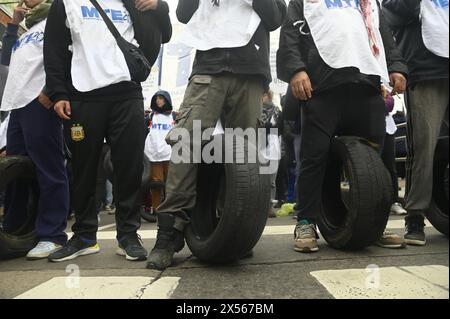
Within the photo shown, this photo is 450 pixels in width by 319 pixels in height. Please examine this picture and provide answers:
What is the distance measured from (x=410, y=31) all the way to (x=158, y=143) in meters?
3.01

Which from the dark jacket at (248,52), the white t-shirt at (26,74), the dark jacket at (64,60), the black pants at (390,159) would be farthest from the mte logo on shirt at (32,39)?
the black pants at (390,159)

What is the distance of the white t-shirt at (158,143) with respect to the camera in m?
4.40

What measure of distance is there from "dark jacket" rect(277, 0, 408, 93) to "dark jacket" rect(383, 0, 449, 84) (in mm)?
42

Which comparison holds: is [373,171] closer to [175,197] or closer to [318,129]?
[318,129]

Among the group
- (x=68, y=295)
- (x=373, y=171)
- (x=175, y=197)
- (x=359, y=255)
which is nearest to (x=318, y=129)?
(x=373, y=171)

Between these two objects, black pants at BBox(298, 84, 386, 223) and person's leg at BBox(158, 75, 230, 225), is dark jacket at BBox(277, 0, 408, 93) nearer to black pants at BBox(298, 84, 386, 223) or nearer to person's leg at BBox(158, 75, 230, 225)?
black pants at BBox(298, 84, 386, 223)

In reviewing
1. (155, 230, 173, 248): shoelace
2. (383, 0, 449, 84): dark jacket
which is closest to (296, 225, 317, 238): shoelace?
(155, 230, 173, 248): shoelace

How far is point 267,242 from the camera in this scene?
228 centimetres

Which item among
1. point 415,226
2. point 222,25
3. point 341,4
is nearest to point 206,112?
point 222,25

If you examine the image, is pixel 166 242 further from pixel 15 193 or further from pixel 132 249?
pixel 15 193

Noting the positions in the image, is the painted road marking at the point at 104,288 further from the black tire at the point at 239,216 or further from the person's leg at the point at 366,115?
the person's leg at the point at 366,115

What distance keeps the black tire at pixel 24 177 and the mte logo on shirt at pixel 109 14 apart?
880mm

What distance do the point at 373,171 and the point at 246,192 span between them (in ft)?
2.16

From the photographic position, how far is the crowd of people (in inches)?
73.9
